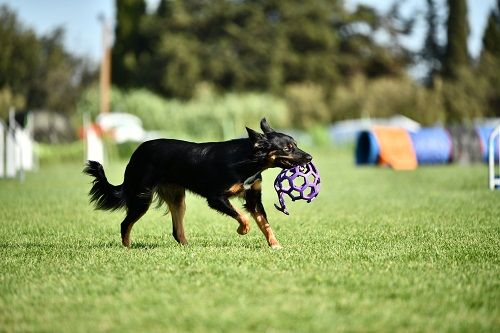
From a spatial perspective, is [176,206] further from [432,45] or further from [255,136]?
[432,45]

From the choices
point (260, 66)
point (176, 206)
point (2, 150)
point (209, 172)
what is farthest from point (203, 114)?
point (209, 172)

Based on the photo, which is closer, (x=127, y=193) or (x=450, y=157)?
(x=127, y=193)

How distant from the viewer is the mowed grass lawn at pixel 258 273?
12.9 feet

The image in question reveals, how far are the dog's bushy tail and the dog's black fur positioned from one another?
0.24 ft

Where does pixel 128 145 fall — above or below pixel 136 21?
below

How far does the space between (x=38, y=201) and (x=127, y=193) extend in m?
5.41

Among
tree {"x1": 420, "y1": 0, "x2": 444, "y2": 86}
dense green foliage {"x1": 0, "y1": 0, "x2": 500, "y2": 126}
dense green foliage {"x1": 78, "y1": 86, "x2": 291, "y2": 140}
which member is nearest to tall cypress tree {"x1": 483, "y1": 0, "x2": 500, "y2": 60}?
dense green foliage {"x1": 0, "y1": 0, "x2": 500, "y2": 126}

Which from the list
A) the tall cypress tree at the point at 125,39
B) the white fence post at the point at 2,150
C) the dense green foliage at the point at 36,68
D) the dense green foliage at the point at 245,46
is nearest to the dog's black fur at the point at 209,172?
the white fence post at the point at 2,150

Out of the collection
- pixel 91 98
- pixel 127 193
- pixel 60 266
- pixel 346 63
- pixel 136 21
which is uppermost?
pixel 136 21

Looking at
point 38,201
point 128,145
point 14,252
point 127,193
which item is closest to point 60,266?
point 14,252

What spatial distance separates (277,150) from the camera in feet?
21.6

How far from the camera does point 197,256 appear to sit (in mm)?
6051

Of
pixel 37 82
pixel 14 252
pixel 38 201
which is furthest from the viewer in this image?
pixel 37 82

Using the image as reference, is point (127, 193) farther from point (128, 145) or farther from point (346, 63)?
point (346, 63)
